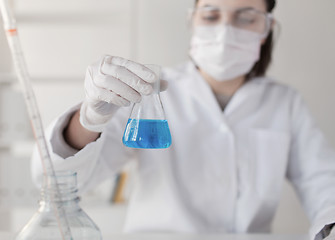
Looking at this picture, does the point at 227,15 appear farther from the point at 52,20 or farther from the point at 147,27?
the point at 52,20

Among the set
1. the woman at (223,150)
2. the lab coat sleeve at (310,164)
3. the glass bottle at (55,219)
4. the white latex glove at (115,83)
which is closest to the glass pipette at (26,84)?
the glass bottle at (55,219)

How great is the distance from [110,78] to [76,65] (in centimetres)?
131

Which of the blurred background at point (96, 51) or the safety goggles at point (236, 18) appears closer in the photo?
the safety goggles at point (236, 18)

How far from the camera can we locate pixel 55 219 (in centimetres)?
73

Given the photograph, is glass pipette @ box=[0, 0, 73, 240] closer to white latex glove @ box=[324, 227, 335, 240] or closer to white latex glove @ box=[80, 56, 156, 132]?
white latex glove @ box=[80, 56, 156, 132]

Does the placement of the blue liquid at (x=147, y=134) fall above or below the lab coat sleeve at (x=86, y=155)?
above

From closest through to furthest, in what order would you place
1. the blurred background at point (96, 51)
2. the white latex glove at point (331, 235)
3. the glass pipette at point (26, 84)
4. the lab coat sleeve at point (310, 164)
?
the glass pipette at point (26, 84) → the white latex glove at point (331, 235) → the lab coat sleeve at point (310, 164) → the blurred background at point (96, 51)

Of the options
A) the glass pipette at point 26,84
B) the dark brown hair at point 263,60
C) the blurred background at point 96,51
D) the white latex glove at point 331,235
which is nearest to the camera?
the glass pipette at point 26,84

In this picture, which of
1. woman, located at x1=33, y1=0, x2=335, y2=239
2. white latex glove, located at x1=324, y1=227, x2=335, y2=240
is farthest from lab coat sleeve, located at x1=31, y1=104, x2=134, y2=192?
white latex glove, located at x1=324, y1=227, x2=335, y2=240

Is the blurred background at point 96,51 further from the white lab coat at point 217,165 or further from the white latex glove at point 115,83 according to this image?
the white latex glove at point 115,83

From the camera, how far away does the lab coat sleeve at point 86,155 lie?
101 centimetres

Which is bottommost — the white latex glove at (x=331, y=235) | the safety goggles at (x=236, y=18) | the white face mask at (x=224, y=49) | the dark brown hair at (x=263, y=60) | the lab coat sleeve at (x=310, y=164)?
the lab coat sleeve at (x=310, y=164)

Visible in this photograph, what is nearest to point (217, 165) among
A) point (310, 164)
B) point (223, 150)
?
point (223, 150)

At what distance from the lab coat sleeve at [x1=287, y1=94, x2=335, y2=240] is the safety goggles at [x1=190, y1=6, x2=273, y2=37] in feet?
1.17
